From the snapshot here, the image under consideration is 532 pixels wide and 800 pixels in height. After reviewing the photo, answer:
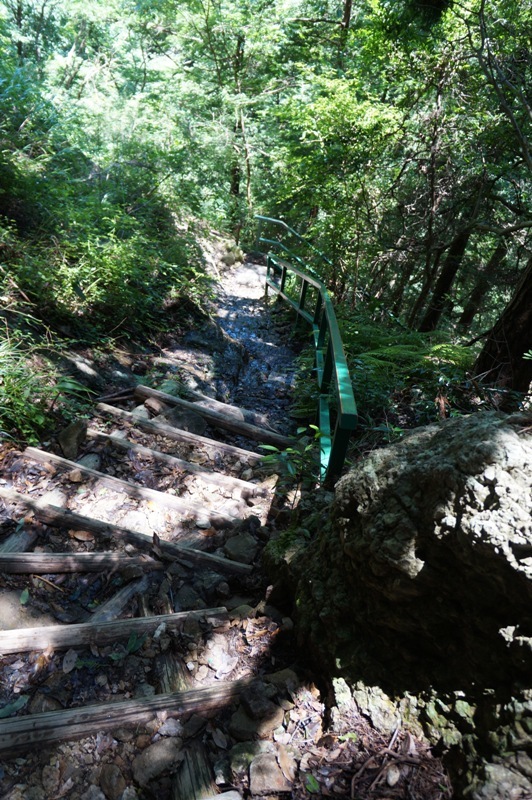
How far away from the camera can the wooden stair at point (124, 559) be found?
1751 mm

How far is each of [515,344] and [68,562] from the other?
3625 mm

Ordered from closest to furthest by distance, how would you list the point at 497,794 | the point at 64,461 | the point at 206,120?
1. the point at 497,794
2. the point at 64,461
3. the point at 206,120

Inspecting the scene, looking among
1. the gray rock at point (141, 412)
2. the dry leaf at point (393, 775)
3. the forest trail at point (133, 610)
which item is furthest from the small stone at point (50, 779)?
the gray rock at point (141, 412)

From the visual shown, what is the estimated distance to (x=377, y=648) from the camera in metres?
1.69

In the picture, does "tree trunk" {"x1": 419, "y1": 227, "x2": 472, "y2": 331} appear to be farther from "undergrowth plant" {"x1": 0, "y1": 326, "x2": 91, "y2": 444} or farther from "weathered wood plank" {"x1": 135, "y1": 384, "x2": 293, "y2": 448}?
"undergrowth plant" {"x1": 0, "y1": 326, "x2": 91, "y2": 444}

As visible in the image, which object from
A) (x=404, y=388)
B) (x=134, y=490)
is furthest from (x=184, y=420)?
(x=404, y=388)

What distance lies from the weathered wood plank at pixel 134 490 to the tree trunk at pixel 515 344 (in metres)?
2.44

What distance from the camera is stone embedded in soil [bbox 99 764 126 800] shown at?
158 cm

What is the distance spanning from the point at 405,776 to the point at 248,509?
209 centimetres

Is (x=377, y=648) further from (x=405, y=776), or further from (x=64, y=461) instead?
(x=64, y=461)

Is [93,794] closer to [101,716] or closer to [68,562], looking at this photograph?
[101,716]

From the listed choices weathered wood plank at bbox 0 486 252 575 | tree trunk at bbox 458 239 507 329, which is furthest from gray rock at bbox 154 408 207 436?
tree trunk at bbox 458 239 507 329

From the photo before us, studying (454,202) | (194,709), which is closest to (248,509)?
(194,709)

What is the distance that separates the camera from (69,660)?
2051 millimetres
